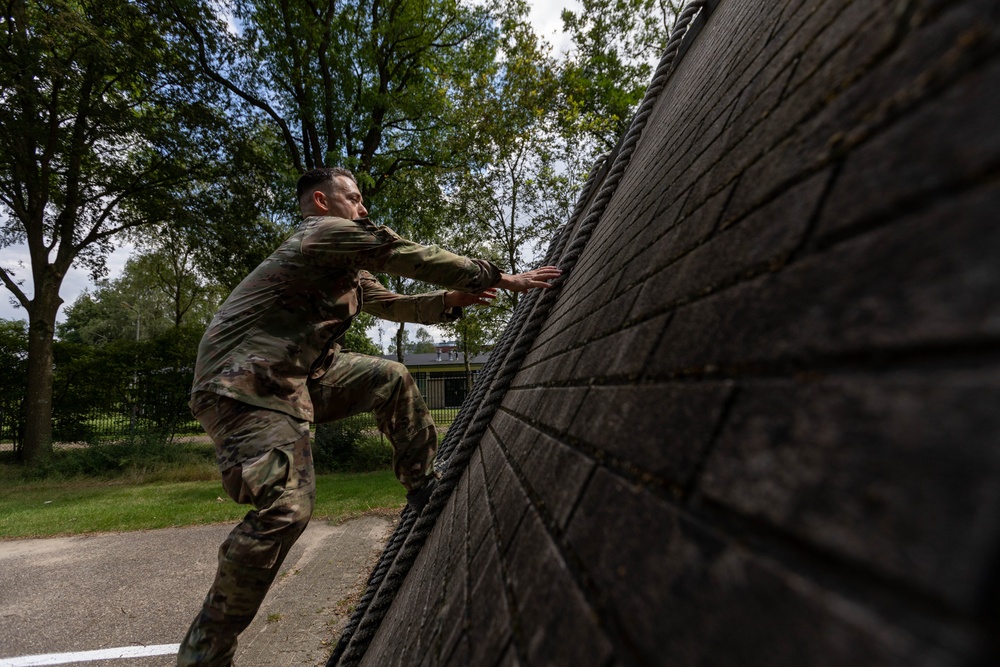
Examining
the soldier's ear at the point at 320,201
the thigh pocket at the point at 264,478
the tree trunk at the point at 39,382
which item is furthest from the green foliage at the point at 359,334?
the thigh pocket at the point at 264,478

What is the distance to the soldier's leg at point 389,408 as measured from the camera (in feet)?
11.1

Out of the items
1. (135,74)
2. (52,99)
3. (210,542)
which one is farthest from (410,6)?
(210,542)

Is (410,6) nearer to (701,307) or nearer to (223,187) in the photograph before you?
(223,187)

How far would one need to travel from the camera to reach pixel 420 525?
2.64m

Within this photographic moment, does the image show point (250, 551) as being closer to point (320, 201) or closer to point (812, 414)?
point (320, 201)

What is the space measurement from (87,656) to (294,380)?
3.47m

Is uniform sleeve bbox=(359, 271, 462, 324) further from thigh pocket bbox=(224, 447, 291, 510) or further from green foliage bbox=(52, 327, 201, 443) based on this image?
green foliage bbox=(52, 327, 201, 443)

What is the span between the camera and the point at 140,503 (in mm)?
9516

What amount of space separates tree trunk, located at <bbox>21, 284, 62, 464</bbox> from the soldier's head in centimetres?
1451

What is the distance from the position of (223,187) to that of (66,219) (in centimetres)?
459

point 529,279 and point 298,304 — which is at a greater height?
point 529,279

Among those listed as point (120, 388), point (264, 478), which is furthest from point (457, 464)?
point (120, 388)

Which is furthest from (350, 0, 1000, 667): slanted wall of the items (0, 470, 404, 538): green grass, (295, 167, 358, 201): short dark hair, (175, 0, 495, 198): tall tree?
(175, 0, 495, 198): tall tree

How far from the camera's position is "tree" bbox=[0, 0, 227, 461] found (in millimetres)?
11625
